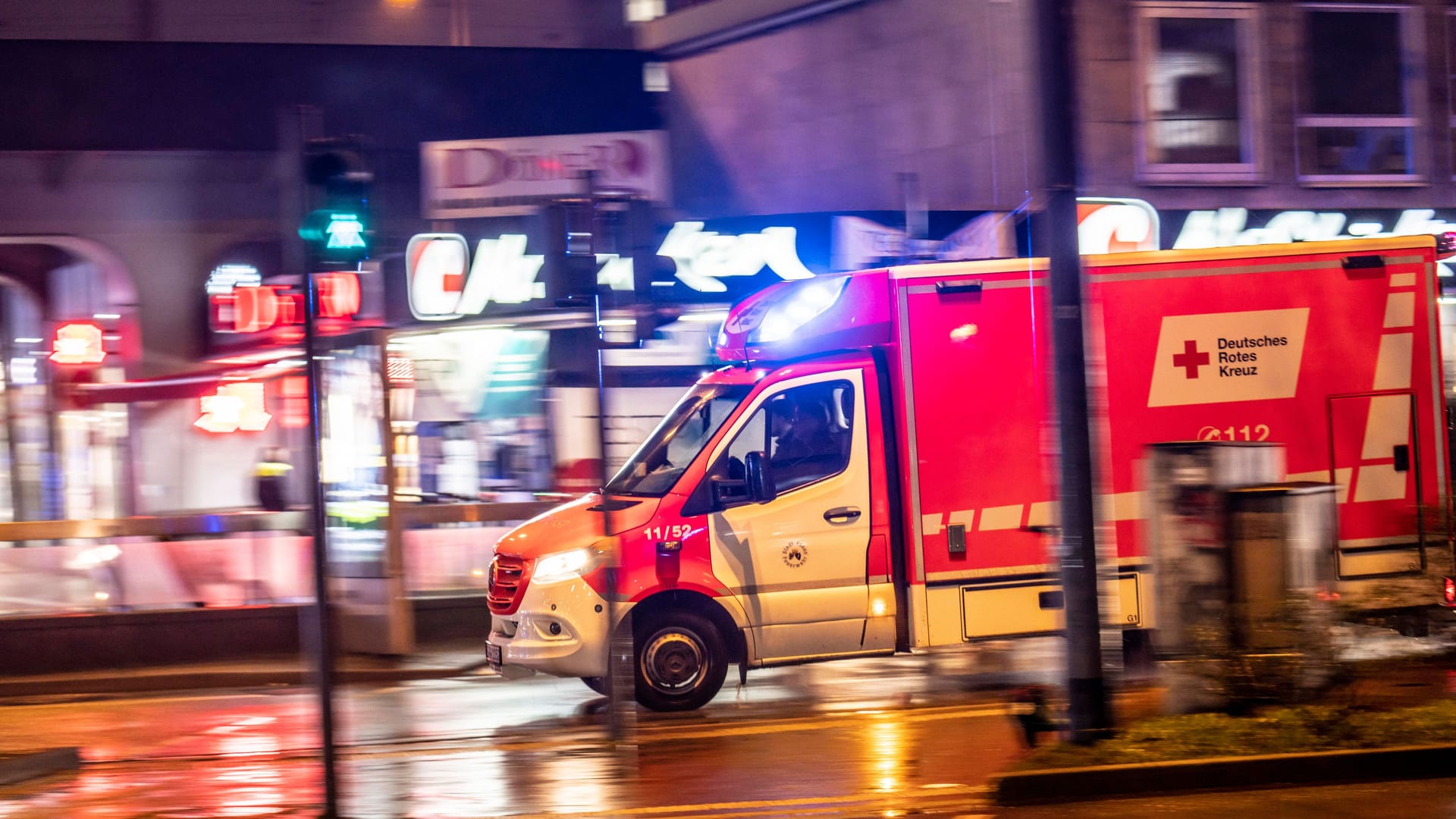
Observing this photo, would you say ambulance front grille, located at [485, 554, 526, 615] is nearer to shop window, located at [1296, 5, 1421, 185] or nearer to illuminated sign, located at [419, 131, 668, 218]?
illuminated sign, located at [419, 131, 668, 218]

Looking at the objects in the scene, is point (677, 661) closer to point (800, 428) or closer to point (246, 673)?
point (800, 428)

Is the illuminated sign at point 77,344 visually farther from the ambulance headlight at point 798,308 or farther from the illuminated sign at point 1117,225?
the illuminated sign at point 1117,225

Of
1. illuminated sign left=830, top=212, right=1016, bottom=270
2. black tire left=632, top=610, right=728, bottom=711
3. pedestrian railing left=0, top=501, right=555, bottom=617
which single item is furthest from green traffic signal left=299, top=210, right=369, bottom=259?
illuminated sign left=830, top=212, right=1016, bottom=270

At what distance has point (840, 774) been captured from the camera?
824 centimetres

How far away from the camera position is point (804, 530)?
997cm

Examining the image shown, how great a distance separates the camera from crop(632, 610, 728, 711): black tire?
10.0 metres

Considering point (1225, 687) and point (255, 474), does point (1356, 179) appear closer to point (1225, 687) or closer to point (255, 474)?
point (1225, 687)

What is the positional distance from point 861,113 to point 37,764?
41.0ft

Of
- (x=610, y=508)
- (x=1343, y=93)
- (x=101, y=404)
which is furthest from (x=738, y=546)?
(x=1343, y=93)

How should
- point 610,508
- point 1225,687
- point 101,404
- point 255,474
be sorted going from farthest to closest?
1. point 101,404
2. point 255,474
3. point 610,508
4. point 1225,687

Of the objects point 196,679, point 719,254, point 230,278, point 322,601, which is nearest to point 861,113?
point 719,254

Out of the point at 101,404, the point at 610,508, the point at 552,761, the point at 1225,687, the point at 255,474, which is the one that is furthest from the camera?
the point at 101,404

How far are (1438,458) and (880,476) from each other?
4.03 metres

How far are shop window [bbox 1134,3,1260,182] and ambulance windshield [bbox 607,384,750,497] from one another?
838 cm
